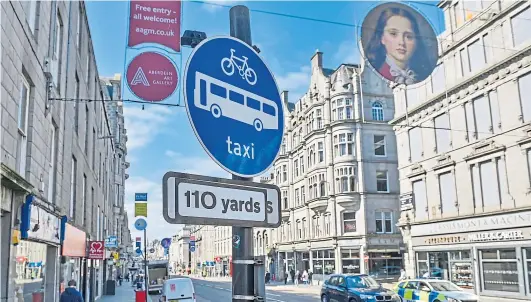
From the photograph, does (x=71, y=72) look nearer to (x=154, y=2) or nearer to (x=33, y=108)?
(x=33, y=108)

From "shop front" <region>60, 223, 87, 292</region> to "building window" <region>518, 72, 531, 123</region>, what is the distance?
22.8 metres

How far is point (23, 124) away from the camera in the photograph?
39.5 feet

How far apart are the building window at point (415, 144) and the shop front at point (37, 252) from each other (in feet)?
85.1

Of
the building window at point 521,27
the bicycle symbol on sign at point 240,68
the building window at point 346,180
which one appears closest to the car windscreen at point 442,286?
the building window at point 521,27

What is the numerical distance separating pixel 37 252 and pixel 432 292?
15284mm

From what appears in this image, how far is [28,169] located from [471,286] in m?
26.5

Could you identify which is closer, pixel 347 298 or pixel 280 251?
pixel 347 298

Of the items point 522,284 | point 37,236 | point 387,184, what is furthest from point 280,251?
point 37,236

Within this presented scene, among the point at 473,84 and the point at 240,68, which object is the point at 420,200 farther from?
the point at 240,68

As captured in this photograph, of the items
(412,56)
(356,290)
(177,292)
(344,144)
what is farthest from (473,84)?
(412,56)

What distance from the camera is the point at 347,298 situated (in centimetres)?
2122

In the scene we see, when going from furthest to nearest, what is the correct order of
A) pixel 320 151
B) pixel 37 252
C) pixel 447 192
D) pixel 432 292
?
pixel 320 151 < pixel 447 192 < pixel 432 292 < pixel 37 252

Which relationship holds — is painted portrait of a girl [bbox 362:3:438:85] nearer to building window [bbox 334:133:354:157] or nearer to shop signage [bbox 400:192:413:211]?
shop signage [bbox 400:192:413:211]

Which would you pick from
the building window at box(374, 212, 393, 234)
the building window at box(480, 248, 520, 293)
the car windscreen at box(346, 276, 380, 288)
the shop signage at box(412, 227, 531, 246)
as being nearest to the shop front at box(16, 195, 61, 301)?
the car windscreen at box(346, 276, 380, 288)
